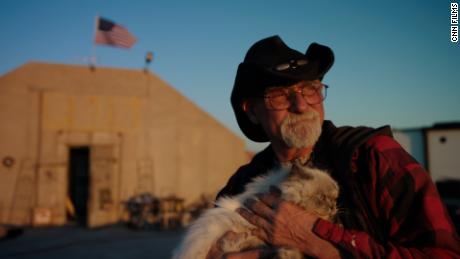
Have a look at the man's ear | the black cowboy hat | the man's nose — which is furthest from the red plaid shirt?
the man's ear

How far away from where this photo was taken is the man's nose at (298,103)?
255 cm

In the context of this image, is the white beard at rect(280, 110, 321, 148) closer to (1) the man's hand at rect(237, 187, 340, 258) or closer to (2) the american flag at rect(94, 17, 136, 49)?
(1) the man's hand at rect(237, 187, 340, 258)

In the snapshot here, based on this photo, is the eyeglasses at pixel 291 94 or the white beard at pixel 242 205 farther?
the eyeglasses at pixel 291 94

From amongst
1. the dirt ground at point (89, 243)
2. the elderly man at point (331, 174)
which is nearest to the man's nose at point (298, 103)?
the elderly man at point (331, 174)

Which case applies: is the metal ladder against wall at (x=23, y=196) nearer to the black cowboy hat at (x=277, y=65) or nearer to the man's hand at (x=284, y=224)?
the black cowboy hat at (x=277, y=65)

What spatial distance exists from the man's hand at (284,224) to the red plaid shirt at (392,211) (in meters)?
0.05

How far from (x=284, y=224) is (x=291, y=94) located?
86 cm

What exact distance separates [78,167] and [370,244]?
23988 millimetres

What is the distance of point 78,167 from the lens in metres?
24.0

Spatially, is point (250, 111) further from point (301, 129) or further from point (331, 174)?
point (331, 174)

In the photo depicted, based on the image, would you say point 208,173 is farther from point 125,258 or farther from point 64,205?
point 125,258

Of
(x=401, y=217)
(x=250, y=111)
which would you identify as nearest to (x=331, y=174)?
(x=401, y=217)

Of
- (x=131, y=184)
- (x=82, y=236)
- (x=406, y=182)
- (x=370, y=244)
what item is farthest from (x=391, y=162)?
(x=131, y=184)

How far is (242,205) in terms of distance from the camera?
2400mm
